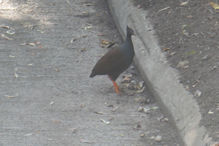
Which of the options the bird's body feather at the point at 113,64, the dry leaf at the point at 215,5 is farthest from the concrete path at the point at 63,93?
the dry leaf at the point at 215,5

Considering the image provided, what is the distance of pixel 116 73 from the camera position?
6.80m

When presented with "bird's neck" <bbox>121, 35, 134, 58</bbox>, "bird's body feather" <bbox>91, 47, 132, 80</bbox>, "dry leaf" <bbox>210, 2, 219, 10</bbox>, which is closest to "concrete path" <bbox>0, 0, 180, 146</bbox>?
"bird's body feather" <bbox>91, 47, 132, 80</bbox>

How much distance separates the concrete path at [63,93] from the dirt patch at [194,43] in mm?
557

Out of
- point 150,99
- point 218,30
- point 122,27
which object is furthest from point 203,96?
point 122,27

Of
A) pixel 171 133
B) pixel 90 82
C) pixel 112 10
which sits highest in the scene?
pixel 171 133

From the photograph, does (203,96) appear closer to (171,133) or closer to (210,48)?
(171,133)

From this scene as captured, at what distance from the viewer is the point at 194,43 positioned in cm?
708

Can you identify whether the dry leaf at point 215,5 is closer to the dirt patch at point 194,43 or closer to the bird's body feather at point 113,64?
the dirt patch at point 194,43

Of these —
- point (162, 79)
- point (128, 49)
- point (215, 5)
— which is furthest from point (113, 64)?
point (215, 5)

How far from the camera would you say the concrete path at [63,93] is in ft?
18.8

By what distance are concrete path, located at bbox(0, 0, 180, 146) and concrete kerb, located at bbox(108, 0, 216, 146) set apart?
19cm

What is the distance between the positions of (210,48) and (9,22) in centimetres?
428

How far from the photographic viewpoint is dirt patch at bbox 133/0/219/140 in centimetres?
573

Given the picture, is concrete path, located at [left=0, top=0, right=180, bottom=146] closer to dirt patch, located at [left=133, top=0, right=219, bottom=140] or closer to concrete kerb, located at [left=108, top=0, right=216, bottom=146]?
concrete kerb, located at [left=108, top=0, right=216, bottom=146]
